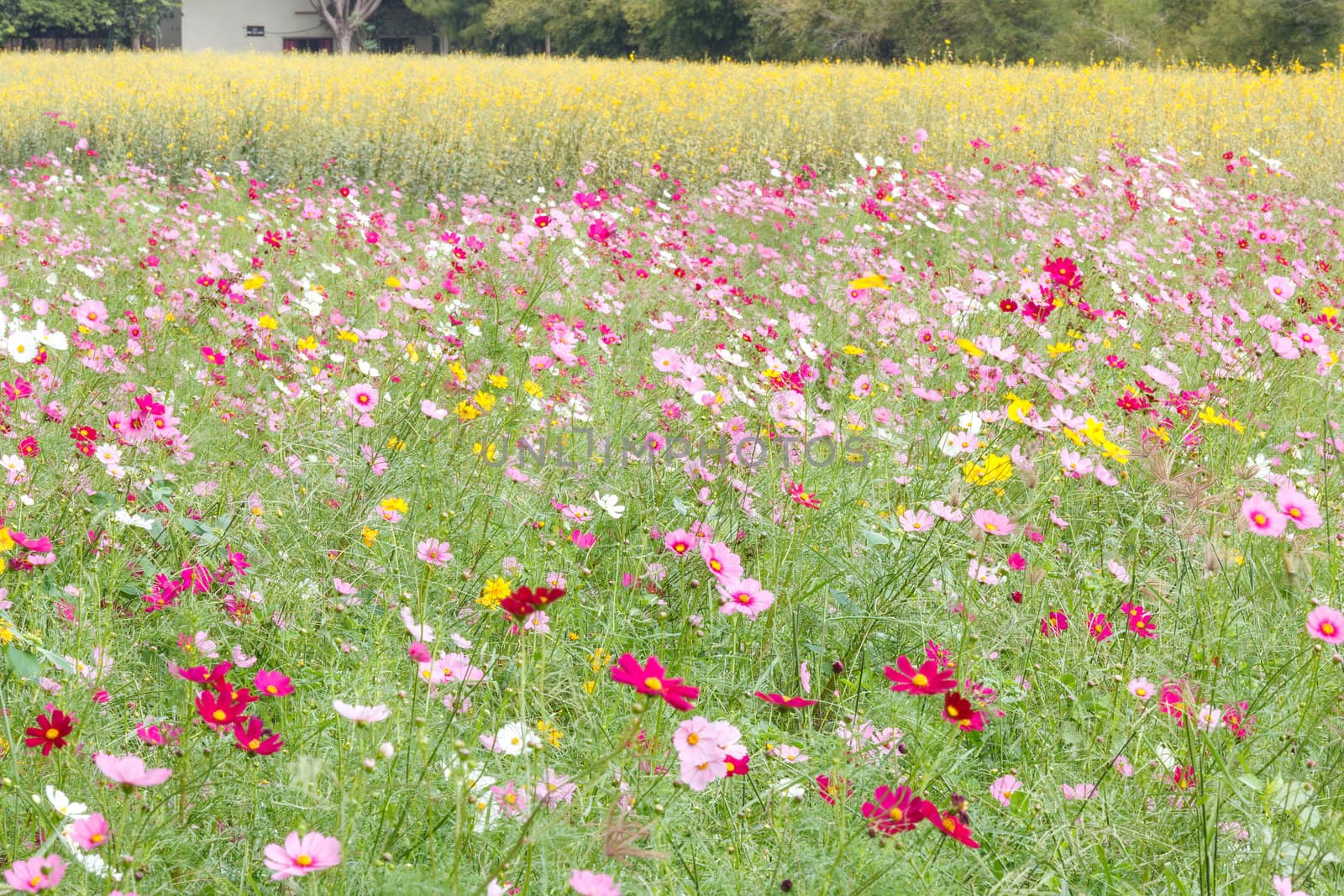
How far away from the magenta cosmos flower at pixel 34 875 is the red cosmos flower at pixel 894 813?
66cm

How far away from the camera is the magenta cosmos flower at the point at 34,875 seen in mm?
777

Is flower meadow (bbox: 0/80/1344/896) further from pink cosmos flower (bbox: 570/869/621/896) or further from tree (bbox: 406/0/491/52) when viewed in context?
tree (bbox: 406/0/491/52)

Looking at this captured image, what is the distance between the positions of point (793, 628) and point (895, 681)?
698 millimetres

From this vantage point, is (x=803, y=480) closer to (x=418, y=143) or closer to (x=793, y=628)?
(x=793, y=628)

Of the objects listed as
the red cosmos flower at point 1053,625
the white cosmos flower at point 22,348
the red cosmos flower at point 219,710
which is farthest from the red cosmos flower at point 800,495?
the white cosmos flower at point 22,348

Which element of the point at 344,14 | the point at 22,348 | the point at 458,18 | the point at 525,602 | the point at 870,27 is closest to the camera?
the point at 525,602

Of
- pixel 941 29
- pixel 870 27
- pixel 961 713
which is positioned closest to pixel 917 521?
pixel 961 713

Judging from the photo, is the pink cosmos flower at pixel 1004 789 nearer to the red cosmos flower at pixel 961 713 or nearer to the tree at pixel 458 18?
the red cosmos flower at pixel 961 713

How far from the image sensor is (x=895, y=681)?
952mm

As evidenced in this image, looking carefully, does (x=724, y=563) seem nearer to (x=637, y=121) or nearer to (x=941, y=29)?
→ (x=637, y=121)

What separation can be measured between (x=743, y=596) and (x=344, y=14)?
35.7 metres

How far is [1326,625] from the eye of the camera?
3.90ft

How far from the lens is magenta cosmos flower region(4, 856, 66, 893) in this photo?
777mm

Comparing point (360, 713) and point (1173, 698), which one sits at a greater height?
point (360, 713)
